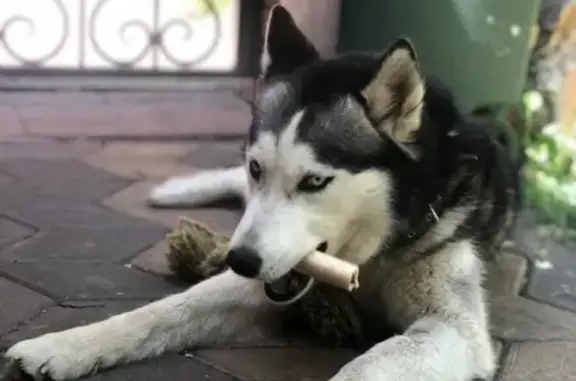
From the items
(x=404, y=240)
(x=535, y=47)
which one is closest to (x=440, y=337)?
(x=404, y=240)

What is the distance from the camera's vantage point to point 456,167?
196 centimetres

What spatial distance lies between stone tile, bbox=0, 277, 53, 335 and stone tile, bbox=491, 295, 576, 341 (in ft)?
3.43

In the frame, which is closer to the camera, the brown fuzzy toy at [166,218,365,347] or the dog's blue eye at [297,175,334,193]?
the dog's blue eye at [297,175,334,193]

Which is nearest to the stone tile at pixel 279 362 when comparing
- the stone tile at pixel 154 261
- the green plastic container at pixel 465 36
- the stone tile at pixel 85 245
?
the stone tile at pixel 154 261

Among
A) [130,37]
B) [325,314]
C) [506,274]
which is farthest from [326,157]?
[130,37]

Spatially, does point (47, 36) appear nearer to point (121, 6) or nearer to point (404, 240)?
point (121, 6)

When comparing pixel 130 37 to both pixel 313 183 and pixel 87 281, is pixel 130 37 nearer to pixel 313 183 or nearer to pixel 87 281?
pixel 87 281

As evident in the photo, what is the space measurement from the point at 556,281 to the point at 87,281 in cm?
123

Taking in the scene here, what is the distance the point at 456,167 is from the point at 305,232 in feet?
1.33

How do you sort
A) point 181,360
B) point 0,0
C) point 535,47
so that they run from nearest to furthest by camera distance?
point 181,360 → point 535,47 → point 0,0

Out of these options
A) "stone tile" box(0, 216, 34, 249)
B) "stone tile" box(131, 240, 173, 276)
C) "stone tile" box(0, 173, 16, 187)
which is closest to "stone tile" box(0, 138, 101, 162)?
"stone tile" box(0, 173, 16, 187)

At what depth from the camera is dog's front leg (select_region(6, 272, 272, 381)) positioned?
1741 mm

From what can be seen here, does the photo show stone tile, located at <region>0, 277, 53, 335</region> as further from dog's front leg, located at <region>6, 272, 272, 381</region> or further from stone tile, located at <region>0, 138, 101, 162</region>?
stone tile, located at <region>0, 138, 101, 162</region>

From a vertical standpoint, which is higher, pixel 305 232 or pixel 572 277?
pixel 305 232
